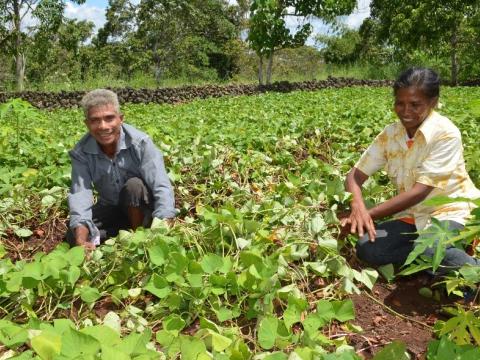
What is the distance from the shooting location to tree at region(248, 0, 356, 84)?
17.1 metres

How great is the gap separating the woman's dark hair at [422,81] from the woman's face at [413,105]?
0.02 m

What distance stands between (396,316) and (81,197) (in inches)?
67.1

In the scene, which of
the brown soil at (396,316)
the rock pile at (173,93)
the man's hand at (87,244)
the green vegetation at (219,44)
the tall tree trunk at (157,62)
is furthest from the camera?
the tall tree trunk at (157,62)

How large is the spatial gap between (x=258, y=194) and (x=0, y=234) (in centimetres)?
153

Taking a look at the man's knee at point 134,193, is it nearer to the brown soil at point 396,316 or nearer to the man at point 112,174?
the man at point 112,174

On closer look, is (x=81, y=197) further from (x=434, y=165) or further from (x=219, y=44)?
(x=219, y=44)

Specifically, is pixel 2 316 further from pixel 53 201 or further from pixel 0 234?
pixel 53 201

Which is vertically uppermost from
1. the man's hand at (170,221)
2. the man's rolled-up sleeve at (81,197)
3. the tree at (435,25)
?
the tree at (435,25)

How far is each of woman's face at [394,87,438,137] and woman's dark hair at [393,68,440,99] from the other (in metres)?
0.02

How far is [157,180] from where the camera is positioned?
2777 mm

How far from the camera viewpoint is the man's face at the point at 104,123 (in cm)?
268

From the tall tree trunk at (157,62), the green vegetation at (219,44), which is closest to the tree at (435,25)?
the green vegetation at (219,44)

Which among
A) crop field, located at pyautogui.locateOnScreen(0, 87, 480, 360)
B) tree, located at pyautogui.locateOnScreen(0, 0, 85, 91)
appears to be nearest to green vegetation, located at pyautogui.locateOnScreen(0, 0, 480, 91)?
tree, located at pyautogui.locateOnScreen(0, 0, 85, 91)

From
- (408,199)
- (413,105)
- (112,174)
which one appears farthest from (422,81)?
(112,174)
